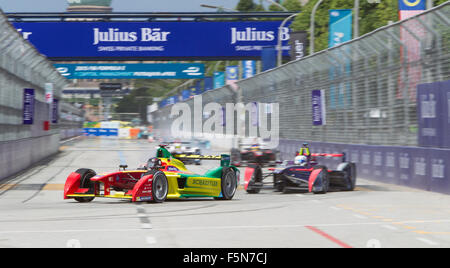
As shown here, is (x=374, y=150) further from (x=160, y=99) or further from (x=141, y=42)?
(x=160, y=99)

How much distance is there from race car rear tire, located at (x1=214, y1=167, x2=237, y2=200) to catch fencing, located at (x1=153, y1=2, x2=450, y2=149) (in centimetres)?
541

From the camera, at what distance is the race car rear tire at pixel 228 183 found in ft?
53.9

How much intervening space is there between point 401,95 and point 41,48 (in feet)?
99.2

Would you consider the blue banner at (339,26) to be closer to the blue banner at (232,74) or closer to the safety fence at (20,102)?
the safety fence at (20,102)

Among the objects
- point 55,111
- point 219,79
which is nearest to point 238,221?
point 55,111

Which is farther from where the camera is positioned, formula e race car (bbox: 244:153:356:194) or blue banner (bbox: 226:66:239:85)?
blue banner (bbox: 226:66:239:85)

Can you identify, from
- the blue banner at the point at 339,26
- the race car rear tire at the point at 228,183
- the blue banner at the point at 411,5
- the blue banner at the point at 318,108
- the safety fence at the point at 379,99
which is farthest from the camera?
the blue banner at the point at 339,26

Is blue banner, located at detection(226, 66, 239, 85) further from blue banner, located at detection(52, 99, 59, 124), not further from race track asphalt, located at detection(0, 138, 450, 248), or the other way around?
race track asphalt, located at detection(0, 138, 450, 248)

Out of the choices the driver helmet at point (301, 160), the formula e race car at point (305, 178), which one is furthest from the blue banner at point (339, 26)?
the driver helmet at point (301, 160)

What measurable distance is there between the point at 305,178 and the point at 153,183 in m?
4.55

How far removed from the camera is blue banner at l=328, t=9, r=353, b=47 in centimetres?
3366

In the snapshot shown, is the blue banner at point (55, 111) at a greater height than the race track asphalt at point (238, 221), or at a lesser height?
greater

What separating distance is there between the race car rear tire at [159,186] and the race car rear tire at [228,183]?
1466mm

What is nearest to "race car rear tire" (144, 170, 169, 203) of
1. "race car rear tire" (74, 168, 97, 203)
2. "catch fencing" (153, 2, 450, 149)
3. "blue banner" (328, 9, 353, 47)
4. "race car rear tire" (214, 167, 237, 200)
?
"race car rear tire" (74, 168, 97, 203)
